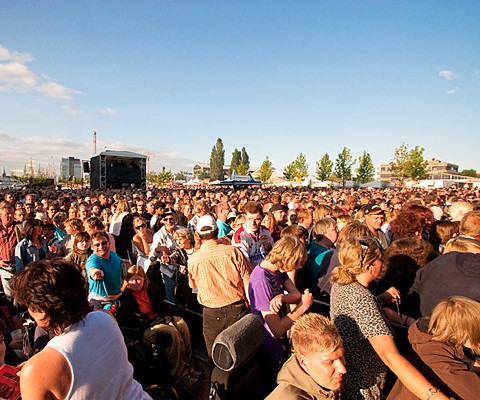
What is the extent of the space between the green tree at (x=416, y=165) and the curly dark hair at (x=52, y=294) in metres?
49.9

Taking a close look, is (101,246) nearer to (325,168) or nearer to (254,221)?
(254,221)

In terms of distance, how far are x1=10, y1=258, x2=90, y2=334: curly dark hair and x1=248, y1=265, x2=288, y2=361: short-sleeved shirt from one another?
142cm

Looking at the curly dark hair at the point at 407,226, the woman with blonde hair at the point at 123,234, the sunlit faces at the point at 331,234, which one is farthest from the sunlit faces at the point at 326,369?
the woman with blonde hair at the point at 123,234

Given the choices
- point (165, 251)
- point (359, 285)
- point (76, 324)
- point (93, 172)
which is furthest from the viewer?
point (93, 172)

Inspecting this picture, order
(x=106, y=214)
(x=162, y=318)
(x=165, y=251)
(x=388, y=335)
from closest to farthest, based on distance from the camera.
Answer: (x=388, y=335)
(x=162, y=318)
(x=165, y=251)
(x=106, y=214)

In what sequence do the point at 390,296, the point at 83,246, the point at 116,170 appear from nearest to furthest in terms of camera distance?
the point at 390,296, the point at 83,246, the point at 116,170

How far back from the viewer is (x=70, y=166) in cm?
12675

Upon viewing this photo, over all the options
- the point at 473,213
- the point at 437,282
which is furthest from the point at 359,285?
the point at 473,213

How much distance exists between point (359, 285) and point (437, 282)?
3.30 ft

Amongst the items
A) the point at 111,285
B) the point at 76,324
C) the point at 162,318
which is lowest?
the point at 162,318

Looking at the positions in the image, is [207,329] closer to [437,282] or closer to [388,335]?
[388,335]

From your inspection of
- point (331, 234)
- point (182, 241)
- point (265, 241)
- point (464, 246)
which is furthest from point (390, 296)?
point (182, 241)

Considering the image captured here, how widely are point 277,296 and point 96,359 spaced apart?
56.5 inches

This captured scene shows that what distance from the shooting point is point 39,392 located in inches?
49.6
